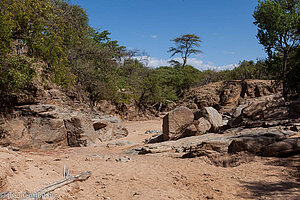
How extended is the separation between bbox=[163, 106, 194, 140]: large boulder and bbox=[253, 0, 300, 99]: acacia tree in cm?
812

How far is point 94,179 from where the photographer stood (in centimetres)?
471

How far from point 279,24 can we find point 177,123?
10768 millimetres

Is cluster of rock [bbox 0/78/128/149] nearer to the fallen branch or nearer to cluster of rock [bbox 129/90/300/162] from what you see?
cluster of rock [bbox 129/90/300/162]

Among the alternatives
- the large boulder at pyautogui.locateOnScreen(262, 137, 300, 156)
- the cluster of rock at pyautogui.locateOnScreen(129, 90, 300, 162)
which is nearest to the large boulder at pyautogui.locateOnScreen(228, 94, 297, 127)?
the cluster of rock at pyautogui.locateOnScreen(129, 90, 300, 162)

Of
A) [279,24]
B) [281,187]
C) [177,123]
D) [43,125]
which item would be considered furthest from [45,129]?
[279,24]

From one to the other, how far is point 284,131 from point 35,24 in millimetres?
9121

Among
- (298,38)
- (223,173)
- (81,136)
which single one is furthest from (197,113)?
(298,38)

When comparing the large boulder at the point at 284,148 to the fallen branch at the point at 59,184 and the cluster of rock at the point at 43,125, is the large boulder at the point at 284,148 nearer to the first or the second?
the fallen branch at the point at 59,184

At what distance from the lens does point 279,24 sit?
622 inches

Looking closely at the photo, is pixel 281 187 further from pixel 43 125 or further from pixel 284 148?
pixel 43 125

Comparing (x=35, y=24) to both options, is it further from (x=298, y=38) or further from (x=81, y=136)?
(x=298, y=38)

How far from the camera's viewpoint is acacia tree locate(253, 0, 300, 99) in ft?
51.3

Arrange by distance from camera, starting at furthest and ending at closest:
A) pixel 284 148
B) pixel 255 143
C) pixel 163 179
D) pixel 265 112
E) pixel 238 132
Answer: pixel 265 112 < pixel 238 132 < pixel 255 143 < pixel 284 148 < pixel 163 179

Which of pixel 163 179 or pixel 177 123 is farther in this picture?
pixel 177 123
